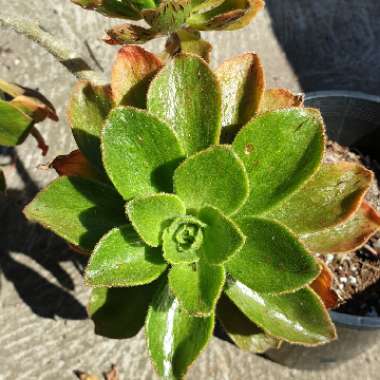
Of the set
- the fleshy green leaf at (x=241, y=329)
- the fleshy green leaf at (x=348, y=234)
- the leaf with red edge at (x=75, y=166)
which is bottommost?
the fleshy green leaf at (x=241, y=329)

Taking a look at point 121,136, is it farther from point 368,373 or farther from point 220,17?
point 368,373

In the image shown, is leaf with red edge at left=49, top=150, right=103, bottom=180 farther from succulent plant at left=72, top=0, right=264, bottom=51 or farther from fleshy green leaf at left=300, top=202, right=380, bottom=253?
fleshy green leaf at left=300, top=202, right=380, bottom=253

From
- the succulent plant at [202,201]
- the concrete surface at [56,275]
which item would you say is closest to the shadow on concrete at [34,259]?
the concrete surface at [56,275]

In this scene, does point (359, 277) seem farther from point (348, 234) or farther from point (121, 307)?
point (121, 307)

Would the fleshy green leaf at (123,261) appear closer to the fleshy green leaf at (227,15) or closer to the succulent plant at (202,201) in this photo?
the succulent plant at (202,201)

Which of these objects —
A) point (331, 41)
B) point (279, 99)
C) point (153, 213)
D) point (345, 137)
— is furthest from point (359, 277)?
point (331, 41)

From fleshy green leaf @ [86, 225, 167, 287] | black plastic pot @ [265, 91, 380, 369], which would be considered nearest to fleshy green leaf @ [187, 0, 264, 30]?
fleshy green leaf @ [86, 225, 167, 287]
